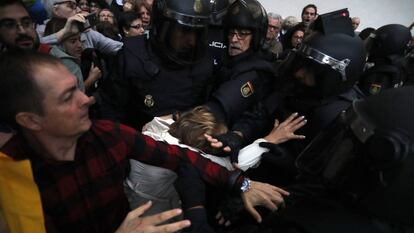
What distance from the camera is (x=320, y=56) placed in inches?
58.4

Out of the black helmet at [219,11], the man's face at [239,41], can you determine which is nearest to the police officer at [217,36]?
the black helmet at [219,11]

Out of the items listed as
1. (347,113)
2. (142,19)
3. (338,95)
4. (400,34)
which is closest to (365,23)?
(400,34)

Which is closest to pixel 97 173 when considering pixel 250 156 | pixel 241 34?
pixel 250 156

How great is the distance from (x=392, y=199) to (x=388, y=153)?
0.12 meters

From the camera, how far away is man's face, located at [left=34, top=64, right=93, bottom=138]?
91cm

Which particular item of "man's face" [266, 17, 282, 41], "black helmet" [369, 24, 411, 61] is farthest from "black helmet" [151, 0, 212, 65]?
"man's face" [266, 17, 282, 41]

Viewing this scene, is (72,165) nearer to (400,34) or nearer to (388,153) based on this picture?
(388,153)

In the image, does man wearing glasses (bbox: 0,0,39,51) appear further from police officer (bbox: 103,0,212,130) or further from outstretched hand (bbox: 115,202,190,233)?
outstretched hand (bbox: 115,202,190,233)

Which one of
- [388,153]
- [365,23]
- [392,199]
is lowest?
[365,23]

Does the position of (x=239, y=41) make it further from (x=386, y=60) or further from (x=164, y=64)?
(x=386, y=60)

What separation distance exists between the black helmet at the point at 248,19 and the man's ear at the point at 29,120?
117 centimetres

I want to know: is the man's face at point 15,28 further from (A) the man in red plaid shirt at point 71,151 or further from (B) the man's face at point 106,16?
(B) the man's face at point 106,16

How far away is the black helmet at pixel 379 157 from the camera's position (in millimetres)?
706

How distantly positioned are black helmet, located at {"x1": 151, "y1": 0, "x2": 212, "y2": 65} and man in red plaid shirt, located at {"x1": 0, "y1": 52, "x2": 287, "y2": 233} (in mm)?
671
